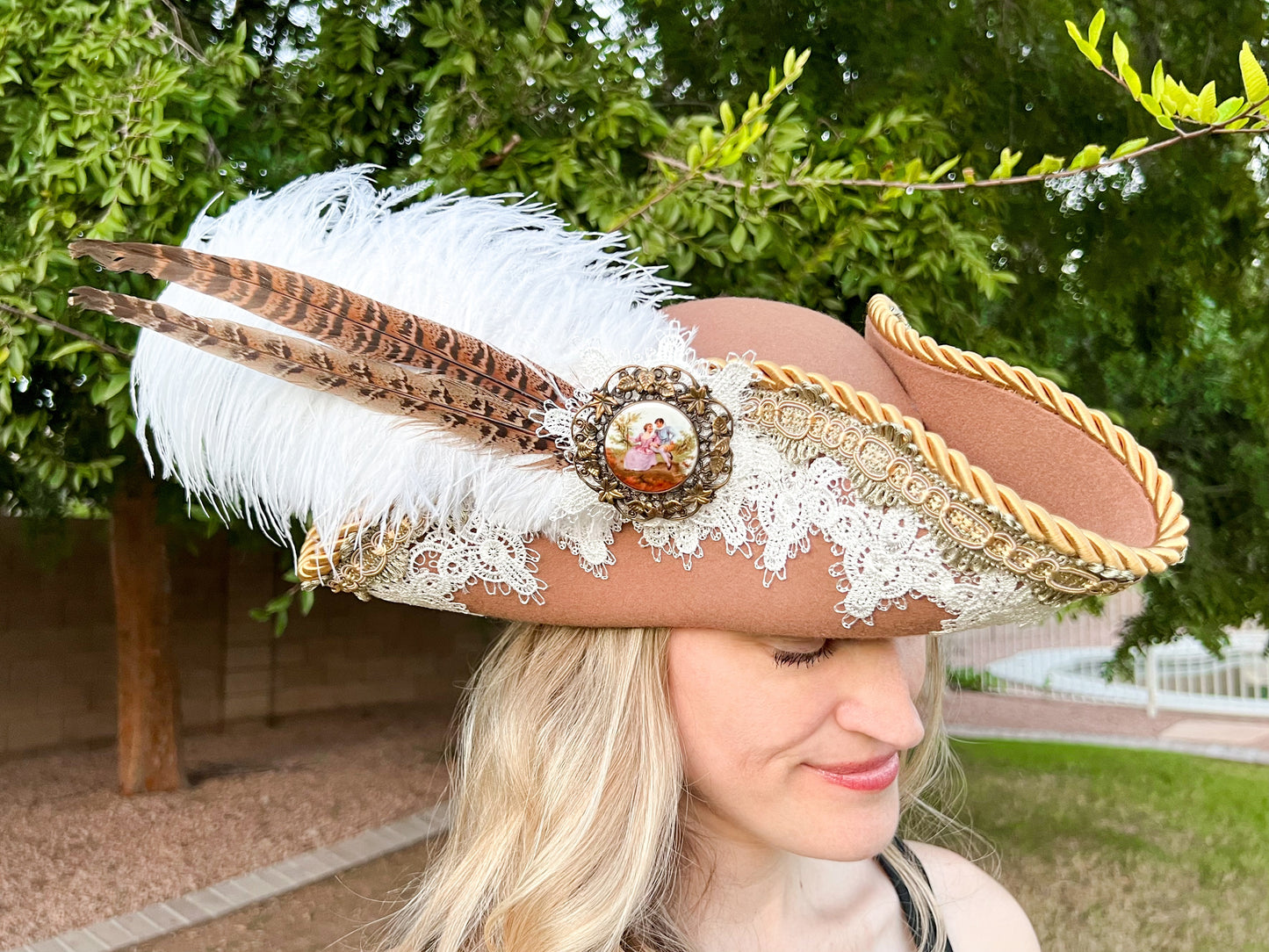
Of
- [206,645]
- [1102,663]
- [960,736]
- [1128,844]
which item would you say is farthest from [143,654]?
[1102,663]

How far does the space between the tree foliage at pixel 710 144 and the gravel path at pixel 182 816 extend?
1876 mm

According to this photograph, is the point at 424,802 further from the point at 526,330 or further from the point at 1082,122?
the point at 526,330

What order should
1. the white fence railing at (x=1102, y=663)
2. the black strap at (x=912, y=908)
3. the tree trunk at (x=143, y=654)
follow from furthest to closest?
the white fence railing at (x=1102, y=663), the tree trunk at (x=143, y=654), the black strap at (x=912, y=908)

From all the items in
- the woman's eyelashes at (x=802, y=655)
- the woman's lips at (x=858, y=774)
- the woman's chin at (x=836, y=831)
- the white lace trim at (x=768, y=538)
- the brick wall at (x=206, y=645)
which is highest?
the white lace trim at (x=768, y=538)

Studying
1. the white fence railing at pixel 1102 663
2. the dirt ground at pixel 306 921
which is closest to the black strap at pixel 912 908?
the dirt ground at pixel 306 921

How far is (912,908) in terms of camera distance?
1621 mm

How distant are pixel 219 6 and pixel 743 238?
237 cm

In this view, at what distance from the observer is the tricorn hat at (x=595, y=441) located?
100cm

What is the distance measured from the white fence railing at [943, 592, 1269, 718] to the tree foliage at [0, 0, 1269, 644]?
8.10m

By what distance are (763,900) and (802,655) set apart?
49 centimetres

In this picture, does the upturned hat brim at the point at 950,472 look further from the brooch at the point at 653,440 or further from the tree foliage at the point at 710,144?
the tree foliage at the point at 710,144

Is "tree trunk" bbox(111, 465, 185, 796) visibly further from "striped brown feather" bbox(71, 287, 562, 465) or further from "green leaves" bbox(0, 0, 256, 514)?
"striped brown feather" bbox(71, 287, 562, 465)

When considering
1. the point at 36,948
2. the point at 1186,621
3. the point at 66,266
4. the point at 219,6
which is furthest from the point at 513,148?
the point at 1186,621

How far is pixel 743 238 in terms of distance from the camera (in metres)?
2.01
